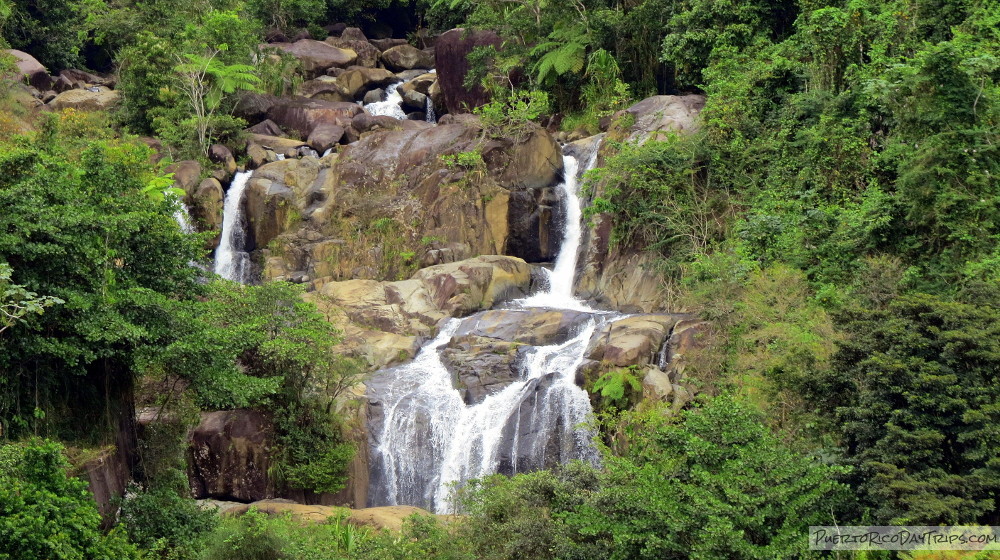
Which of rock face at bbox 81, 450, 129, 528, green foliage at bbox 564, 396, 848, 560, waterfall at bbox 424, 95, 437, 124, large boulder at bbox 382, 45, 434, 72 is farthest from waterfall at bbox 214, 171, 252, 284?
green foliage at bbox 564, 396, 848, 560

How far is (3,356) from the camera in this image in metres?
13.5

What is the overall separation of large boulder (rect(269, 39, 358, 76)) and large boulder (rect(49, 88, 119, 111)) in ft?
25.0

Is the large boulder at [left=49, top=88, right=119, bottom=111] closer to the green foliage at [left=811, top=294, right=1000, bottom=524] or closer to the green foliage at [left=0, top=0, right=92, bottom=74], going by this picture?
the green foliage at [left=0, top=0, right=92, bottom=74]

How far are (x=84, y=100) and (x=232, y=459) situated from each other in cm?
2289

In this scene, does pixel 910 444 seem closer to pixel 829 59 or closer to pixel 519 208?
pixel 829 59

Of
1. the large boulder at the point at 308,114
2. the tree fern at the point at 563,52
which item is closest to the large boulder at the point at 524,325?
the tree fern at the point at 563,52

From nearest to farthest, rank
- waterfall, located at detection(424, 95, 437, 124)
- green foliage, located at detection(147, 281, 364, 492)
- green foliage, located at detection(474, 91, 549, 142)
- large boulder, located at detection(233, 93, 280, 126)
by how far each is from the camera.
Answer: green foliage, located at detection(147, 281, 364, 492) < green foliage, located at detection(474, 91, 549, 142) < large boulder, located at detection(233, 93, 280, 126) < waterfall, located at detection(424, 95, 437, 124)

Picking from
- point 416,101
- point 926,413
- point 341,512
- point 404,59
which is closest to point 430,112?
point 416,101

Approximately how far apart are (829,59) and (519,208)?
966 cm

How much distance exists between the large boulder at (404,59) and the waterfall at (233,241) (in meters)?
15.8

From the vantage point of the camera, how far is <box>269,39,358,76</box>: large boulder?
4116 centimetres

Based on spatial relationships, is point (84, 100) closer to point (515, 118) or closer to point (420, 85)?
point (420, 85)

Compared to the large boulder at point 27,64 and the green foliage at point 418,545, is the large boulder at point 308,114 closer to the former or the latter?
the large boulder at point 27,64

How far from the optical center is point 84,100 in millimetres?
35938
